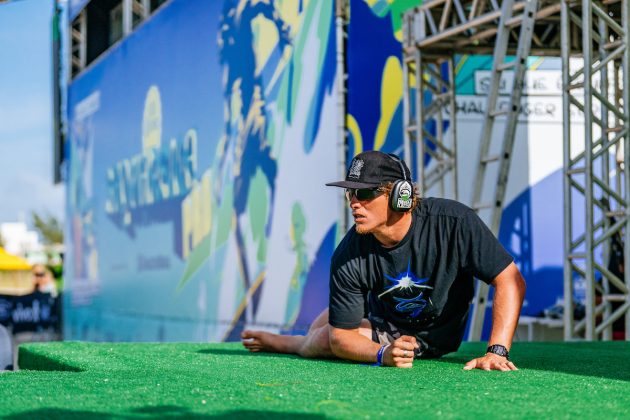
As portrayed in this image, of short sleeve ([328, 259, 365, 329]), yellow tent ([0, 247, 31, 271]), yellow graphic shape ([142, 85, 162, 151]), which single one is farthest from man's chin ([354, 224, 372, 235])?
yellow tent ([0, 247, 31, 271])

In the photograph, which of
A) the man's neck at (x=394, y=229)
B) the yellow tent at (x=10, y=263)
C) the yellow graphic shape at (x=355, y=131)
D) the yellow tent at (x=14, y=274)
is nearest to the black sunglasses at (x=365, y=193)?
the man's neck at (x=394, y=229)

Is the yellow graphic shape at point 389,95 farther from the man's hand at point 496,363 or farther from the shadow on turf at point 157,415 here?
the shadow on turf at point 157,415

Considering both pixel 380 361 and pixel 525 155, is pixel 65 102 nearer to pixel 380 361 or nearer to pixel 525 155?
pixel 525 155

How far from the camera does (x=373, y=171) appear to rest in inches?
163

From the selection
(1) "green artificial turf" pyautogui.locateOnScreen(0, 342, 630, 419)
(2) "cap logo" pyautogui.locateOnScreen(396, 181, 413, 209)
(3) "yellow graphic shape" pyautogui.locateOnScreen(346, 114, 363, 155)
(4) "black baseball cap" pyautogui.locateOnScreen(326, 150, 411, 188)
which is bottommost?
(1) "green artificial turf" pyautogui.locateOnScreen(0, 342, 630, 419)

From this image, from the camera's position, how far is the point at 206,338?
1407 cm

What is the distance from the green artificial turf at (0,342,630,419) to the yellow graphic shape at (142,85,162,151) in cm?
1144

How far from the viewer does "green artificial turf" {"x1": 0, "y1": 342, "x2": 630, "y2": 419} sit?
2938 mm

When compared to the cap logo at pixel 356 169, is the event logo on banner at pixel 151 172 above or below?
above

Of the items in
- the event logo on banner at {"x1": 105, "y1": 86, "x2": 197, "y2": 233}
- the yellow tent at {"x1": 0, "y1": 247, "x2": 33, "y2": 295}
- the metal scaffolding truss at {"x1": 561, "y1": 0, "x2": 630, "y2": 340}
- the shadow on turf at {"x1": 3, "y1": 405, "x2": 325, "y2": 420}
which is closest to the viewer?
the shadow on turf at {"x1": 3, "y1": 405, "x2": 325, "y2": 420}

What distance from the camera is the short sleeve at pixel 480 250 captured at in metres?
4.14

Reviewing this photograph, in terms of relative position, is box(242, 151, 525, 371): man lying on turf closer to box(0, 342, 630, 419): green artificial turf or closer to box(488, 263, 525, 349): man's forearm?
box(488, 263, 525, 349): man's forearm

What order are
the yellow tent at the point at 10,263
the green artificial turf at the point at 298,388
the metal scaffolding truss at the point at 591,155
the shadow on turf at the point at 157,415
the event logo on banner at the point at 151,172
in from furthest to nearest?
the yellow tent at the point at 10,263 < the event logo on banner at the point at 151,172 < the metal scaffolding truss at the point at 591,155 < the green artificial turf at the point at 298,388 < the shadow on turf at the point at 157,415

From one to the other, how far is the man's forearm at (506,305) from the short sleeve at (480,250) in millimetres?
38
